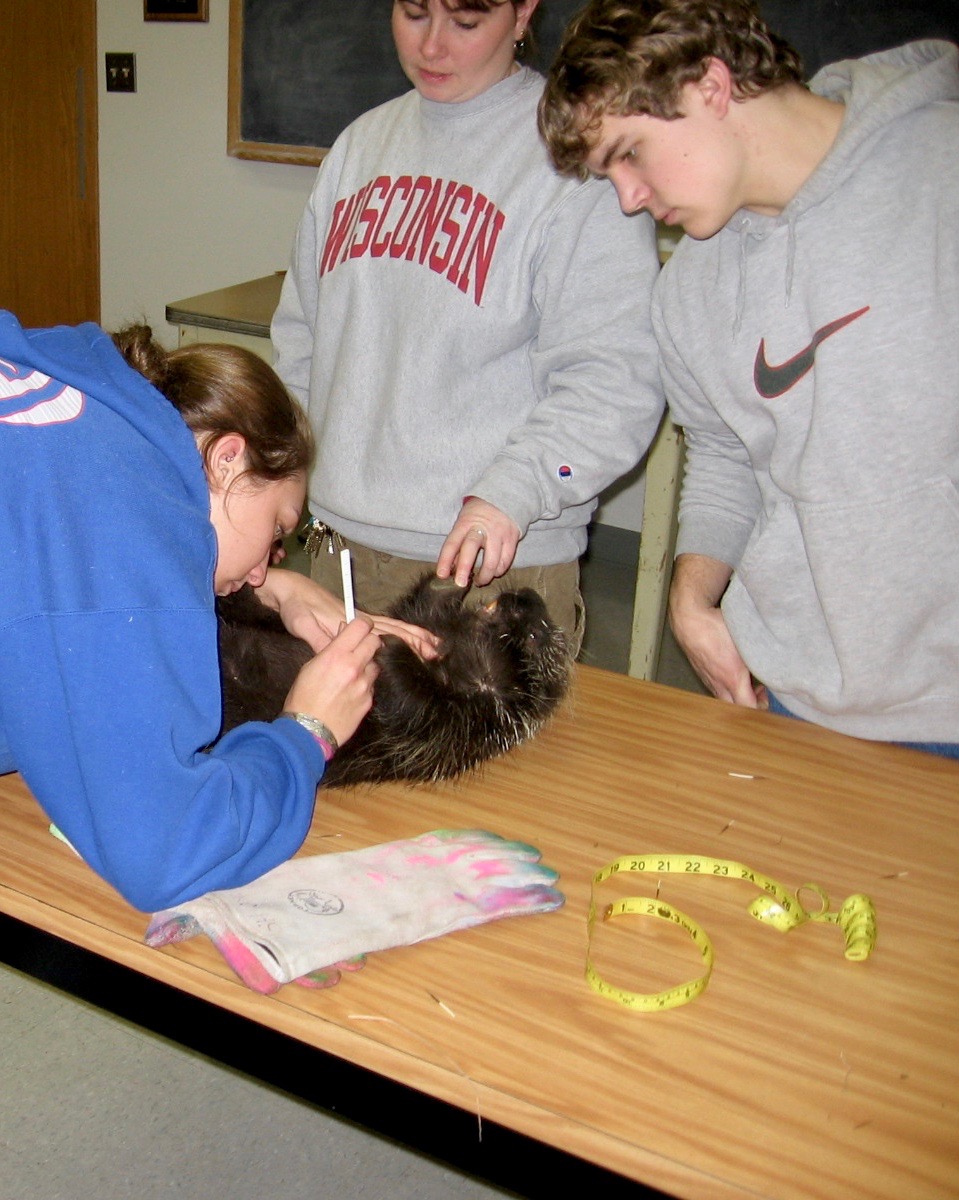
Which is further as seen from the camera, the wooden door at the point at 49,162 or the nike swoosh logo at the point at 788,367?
→ the wooden door at the point at 49,162

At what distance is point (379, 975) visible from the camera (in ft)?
2.79

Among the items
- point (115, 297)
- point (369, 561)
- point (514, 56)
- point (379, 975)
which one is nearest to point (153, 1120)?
point (369, 561)

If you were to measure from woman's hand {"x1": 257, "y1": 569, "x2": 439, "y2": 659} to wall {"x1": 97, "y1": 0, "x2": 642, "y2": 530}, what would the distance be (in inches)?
103

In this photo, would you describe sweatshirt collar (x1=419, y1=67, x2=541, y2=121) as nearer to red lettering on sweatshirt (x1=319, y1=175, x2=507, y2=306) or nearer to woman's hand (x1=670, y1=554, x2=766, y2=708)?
red lettering on sweatshirt (x1=319, y1=175, x2=507, y2=306)

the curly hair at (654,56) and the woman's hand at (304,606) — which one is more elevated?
the curly hair at (654,56)

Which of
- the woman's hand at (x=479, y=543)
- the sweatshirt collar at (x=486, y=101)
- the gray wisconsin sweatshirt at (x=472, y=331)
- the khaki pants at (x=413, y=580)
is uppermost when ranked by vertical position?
the sweatshirt collar at (x=486, y=101)

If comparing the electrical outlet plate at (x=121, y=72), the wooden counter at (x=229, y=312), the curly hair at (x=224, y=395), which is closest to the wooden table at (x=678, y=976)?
the curly hair at (x=224, y=395)

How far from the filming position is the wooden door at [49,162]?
4.49 metres

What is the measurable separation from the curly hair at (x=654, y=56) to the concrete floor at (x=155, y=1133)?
1.36m

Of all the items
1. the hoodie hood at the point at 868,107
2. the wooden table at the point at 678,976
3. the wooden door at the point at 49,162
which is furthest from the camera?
the wooden door at the point at 49,162

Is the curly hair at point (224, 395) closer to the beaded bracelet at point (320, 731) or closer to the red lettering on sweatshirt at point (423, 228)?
the beaded bracelet at point (320, 731)

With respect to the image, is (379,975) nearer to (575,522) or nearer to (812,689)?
(812,689)

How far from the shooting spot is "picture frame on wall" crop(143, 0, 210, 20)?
399 centimetres

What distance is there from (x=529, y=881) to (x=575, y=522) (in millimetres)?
739
